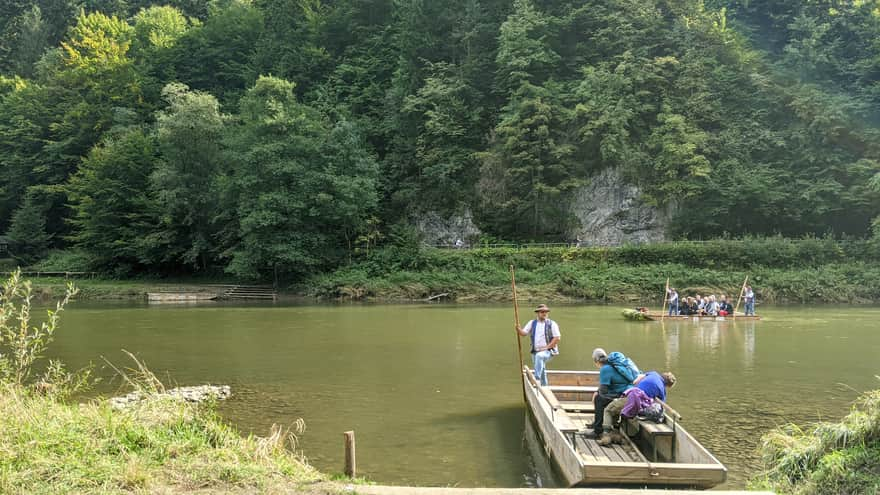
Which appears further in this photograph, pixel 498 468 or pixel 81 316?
pixel 81 316

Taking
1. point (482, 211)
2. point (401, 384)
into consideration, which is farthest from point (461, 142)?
point (401, 384)

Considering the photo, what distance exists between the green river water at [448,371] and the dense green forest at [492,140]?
1490 cm

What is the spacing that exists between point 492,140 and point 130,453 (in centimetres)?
4359

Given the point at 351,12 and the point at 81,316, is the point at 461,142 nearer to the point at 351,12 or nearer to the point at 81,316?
the point at 351,12

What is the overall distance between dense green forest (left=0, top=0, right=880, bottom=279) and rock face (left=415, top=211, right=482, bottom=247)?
23.4 inches

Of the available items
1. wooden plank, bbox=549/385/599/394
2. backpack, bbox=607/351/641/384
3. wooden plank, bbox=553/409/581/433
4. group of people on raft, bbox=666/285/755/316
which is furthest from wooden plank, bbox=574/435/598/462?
group of people on raft, bbox=666/285/755/316

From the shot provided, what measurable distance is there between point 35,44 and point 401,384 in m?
82.5

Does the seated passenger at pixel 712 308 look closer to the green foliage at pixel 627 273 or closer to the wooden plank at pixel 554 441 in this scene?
the green foliage at pixel 627 273

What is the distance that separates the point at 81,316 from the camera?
28.2 m

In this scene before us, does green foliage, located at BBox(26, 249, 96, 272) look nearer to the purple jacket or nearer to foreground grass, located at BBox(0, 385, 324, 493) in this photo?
foreground grass, located at BBox(0, 385, 324, 493)

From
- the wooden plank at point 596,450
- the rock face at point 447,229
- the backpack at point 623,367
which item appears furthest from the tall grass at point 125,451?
the rock face at point 447,229

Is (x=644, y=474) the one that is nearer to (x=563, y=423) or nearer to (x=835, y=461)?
(x=835, y=461)

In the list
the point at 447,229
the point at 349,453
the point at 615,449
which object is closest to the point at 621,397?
the point at 615,449

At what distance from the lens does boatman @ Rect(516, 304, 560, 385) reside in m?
11.1
